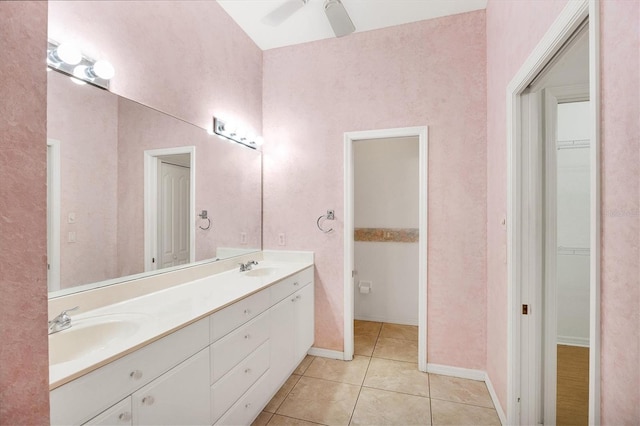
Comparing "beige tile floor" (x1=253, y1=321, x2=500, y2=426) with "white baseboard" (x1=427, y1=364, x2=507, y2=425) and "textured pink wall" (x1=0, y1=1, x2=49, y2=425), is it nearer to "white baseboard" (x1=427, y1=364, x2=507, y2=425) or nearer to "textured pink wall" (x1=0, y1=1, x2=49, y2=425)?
"white baseboard" (x1=427, y1=364, x2=507, y2=425)

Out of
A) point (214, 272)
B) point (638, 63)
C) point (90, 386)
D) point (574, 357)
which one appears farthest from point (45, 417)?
point (574, 357)

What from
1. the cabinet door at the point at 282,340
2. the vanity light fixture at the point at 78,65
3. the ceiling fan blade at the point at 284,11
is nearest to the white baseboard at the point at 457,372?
the cabinet door at the point at 282,340

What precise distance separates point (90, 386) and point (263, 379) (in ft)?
3.81

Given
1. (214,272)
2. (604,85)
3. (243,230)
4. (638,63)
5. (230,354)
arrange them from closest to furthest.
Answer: (638,63) < (604,85) < (230,354) < (214,272) < (243,230)

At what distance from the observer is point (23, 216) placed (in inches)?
16.8

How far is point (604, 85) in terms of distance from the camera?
0.84 metres

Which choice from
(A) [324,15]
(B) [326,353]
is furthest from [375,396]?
(A) [324,15]

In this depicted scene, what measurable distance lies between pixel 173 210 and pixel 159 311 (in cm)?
74

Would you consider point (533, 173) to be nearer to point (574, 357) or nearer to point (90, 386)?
point (574, 357)

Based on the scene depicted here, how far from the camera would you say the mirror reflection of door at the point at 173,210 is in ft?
6.09

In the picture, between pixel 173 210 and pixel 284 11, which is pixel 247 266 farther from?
pixel 284 11

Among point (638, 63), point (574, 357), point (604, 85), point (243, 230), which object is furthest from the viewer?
point (243, 230)

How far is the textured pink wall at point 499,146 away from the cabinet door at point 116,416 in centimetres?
200

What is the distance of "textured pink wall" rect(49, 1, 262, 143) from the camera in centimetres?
149
